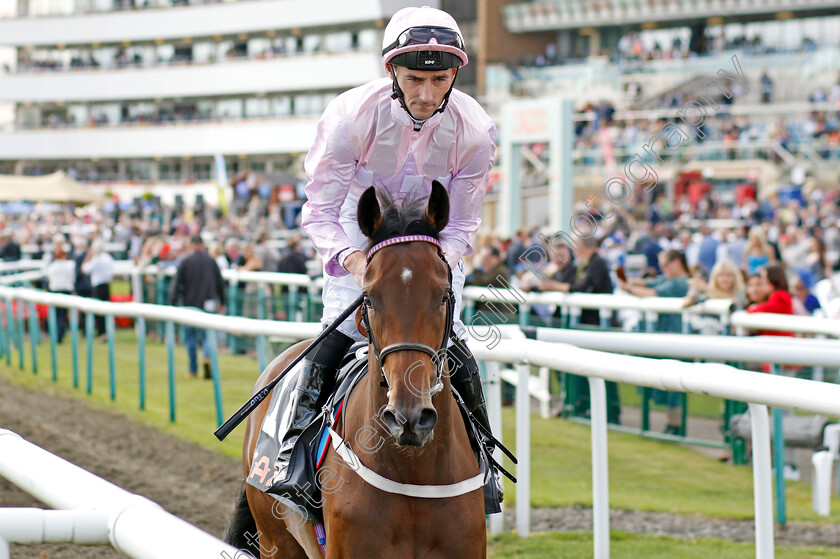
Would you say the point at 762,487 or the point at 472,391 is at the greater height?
the point at 472,391

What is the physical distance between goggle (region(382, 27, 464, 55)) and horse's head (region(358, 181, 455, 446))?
453 millimetres

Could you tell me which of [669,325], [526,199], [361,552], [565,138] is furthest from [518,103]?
[361,552]

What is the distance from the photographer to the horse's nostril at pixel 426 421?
2.23m

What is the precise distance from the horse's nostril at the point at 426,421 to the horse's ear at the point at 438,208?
571 mm

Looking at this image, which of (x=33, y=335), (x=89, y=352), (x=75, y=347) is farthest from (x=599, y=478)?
(x=33, y=335)

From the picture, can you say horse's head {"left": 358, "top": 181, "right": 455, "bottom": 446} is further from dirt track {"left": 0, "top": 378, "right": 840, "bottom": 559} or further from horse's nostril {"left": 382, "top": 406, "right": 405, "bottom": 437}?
dirt track {"left": 0, "top": 378, "right": 840, "bottom": 559}

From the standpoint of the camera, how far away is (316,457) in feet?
9.35

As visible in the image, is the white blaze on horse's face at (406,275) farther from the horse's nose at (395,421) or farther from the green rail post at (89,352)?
the green rail post at (89,352)

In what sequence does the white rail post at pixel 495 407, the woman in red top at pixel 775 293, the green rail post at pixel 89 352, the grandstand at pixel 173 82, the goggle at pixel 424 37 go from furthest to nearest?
the grandstand at pixel 173 82 → the green rail post at pixel 89 352 → the woman in red top at pixel 775 293 → the white rail post at pixel 495 407 → the goggle at pixel 424 37

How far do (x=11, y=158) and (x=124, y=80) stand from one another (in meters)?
7.86

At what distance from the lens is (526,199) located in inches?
786

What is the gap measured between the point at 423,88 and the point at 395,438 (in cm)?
100

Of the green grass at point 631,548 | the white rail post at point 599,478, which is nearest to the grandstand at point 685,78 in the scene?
the green grass at point 631,548

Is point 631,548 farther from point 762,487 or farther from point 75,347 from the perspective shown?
point 75,347
